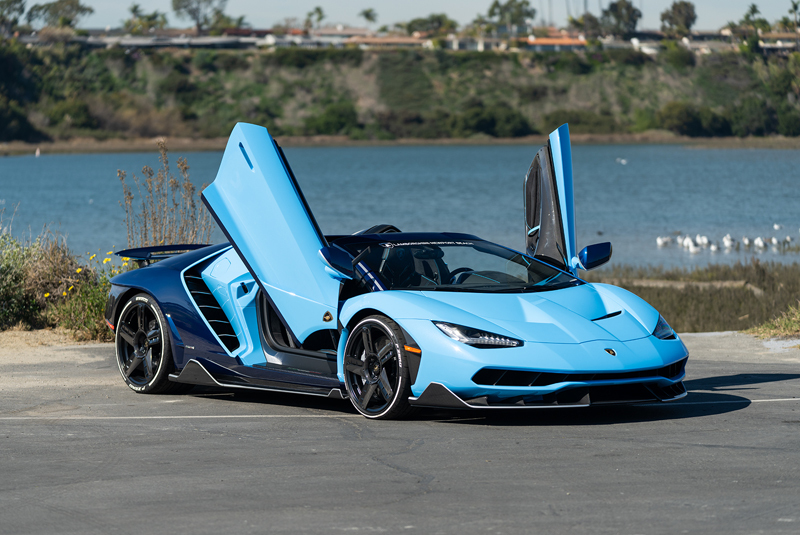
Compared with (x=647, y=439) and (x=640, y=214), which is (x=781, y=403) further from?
(x=640, y=214)

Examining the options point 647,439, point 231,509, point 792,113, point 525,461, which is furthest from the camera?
point 792,113

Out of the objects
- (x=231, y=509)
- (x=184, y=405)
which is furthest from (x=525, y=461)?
(x=184, y=405)

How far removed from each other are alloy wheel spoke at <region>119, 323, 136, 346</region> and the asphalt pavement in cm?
45

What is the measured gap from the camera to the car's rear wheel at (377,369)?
6.62 m

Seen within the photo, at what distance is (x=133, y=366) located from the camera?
8297 millimetres

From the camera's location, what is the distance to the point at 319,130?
12950 centimetres

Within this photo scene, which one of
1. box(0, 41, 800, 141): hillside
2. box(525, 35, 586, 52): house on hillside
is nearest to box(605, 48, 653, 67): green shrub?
box(0, 41, 800, 141): hillside

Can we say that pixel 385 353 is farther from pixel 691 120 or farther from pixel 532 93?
pixel 532 93

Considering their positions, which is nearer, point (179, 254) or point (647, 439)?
point (647, 439)

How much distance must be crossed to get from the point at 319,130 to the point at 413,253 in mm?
123545

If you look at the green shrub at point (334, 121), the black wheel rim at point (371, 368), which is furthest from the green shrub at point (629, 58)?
the black wheel rim at point (371, 368)

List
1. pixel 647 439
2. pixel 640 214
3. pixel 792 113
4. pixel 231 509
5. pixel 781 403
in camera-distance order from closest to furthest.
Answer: pixel 231 509 < pixel 647 439 < pixel 781 403 < pixel 640 214 < pixel 792 113

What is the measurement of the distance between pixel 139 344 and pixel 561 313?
349 centimetres

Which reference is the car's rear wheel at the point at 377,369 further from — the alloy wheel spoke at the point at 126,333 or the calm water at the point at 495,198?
the calm water at the point at 495,198
